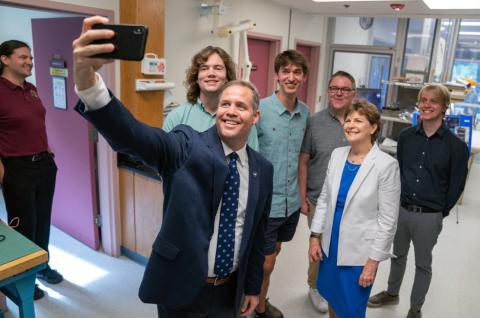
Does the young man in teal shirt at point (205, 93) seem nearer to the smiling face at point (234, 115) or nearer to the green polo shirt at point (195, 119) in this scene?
the green polo shirt at point (195, 119)

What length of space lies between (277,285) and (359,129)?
1479 millimetres

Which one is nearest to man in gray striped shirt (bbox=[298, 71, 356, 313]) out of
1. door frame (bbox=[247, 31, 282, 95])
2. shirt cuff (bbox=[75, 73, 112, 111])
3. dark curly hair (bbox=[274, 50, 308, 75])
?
dark curly hair (bbox=[274, 50, 308, 75])

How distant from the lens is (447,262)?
10.5 feet

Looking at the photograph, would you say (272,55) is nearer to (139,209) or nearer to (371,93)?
(371,93)

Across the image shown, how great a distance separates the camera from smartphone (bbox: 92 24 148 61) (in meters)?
0.77

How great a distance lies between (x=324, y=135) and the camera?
2062 mm

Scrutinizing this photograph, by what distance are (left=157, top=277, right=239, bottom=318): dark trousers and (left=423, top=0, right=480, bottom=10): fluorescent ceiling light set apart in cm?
377

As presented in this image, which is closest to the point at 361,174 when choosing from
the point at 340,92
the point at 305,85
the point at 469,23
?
the point at 340,92

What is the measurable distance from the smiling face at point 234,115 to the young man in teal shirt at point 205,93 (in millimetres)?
513

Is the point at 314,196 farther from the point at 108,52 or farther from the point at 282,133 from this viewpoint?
the point at 108,52

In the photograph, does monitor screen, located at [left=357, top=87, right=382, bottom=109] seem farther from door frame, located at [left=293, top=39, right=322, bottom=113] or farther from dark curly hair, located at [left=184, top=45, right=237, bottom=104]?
dark curly hair, located at [left=184, top=45, right=237, bottom=104]

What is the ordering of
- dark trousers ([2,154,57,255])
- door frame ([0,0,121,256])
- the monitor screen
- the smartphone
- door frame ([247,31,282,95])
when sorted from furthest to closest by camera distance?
the monitor screen → door frame ([247,31,282,95]) → door frame ([0,0,121,256]) → dark trousers ([2,154,57,255]) → the smartphone

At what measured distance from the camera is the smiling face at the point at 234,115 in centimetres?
120

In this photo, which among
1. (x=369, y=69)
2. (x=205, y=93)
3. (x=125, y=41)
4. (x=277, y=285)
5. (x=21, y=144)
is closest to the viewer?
(x=125, y=41)
